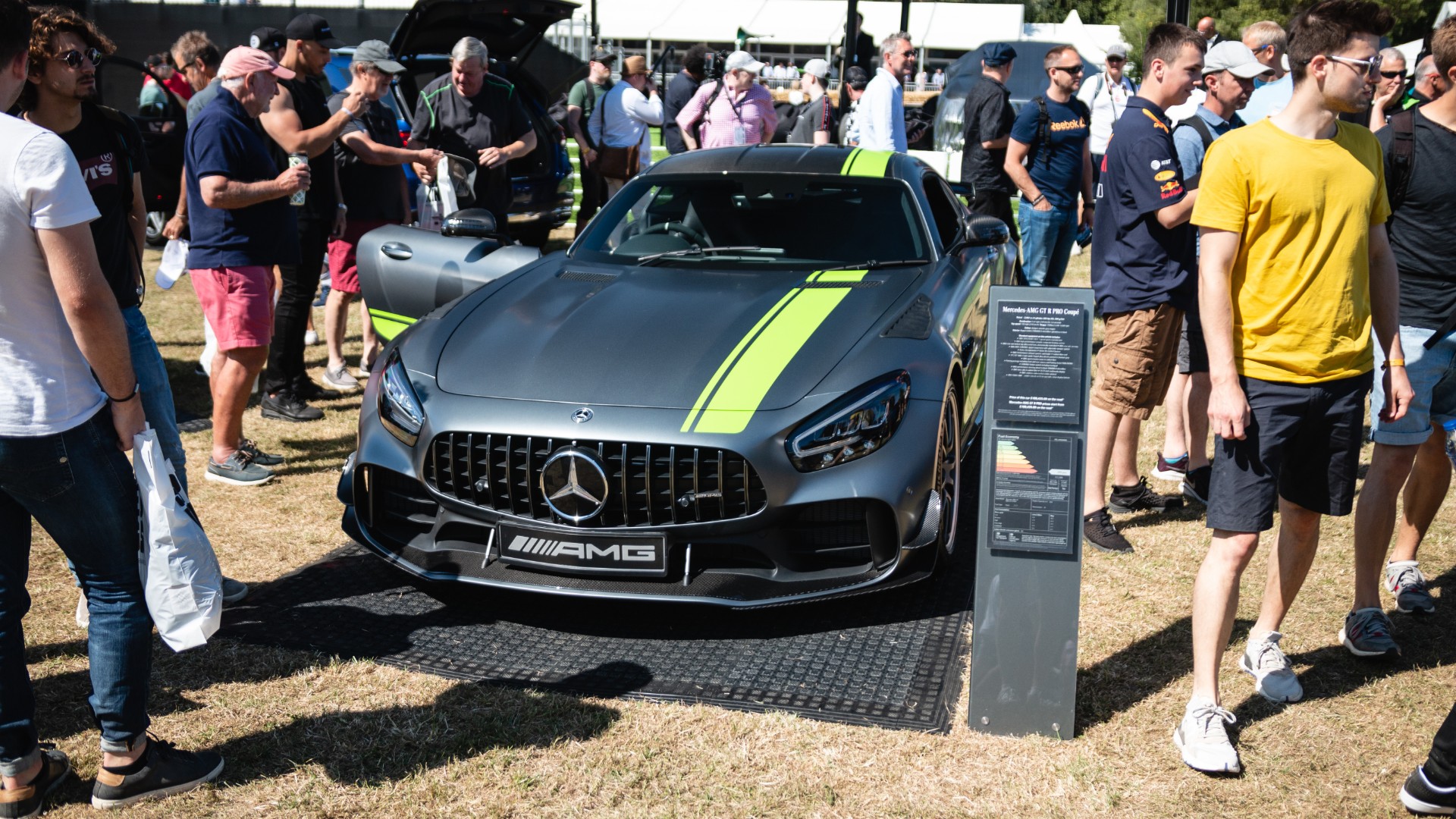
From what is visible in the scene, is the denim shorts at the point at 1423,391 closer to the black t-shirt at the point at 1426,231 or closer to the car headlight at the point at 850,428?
the black t-shirt at the point at 1426,231

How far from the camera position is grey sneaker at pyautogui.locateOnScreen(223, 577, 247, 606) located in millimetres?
4203

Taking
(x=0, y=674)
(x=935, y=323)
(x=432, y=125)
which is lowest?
(x=0, y=674)

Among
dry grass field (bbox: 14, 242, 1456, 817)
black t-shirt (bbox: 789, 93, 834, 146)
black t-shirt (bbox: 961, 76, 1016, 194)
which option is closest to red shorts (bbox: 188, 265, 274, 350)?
dry grass field (bbox: 14, 242, 1456, 817)

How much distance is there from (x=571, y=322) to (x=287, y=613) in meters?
1.40

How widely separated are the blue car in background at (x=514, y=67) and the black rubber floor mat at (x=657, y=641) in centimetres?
481

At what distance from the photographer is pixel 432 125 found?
7.62m

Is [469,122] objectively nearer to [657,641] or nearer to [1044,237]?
[1044,237]

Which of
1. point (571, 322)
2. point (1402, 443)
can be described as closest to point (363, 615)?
point (571, 322)

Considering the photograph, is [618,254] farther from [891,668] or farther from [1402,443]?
[1402,443]

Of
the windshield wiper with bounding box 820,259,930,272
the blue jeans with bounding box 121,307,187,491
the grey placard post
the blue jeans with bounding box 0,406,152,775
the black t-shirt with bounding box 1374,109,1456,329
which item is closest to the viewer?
the blue jeans with bounding box 0,406,152,775

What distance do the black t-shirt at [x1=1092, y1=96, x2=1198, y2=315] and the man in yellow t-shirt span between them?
1324mm

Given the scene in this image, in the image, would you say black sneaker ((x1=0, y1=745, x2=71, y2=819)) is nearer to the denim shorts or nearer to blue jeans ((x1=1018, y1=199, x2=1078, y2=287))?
the denim shorts

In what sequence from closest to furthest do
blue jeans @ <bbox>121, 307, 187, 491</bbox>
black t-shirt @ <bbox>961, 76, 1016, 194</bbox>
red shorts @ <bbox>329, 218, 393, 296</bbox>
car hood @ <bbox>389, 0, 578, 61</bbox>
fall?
1. blue jeans @ <bbox>121, 307, 187, 491</bbox>
2. red shorts @ <bbox>329, 218, 393, 296</bbox>
3. black t-shirt @ <bbox>961, 76, 1016, 194</bbox>
4. car hood @ <bbox>389, 0, 578, 61</bbox>

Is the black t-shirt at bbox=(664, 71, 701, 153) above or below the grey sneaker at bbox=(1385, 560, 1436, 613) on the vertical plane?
above
